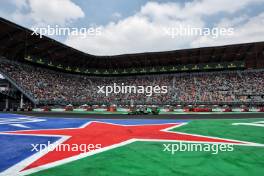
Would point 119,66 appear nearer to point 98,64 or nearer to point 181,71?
point 98,64

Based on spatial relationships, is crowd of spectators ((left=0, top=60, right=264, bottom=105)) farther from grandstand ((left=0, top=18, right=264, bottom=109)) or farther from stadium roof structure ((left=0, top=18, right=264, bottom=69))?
stadium roof structure ((left=0, top=18, right=264, bottom=69))

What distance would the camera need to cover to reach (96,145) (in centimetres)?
691

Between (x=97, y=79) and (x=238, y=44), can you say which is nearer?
(x=238, y=44)

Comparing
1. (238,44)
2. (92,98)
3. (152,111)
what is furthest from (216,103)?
(92,98)

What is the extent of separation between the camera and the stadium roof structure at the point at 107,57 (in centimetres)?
4021

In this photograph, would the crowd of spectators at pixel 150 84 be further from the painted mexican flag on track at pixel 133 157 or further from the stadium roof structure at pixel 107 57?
the painted mexican flag on track at pixel 133 157

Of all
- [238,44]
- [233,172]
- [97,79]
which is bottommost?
[233,172]

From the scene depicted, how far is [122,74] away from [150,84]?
9440 millimetres

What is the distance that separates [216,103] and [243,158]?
41647mm

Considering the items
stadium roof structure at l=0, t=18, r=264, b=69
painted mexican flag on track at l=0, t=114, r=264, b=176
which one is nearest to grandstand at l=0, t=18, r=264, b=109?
stadium roof structure at l=0, t=18, r=264, b=69

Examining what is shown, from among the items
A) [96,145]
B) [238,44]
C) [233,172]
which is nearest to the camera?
[233,172]

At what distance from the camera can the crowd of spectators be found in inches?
1781

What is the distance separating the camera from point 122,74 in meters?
62.1

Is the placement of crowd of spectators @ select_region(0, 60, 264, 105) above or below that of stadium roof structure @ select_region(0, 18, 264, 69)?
below
